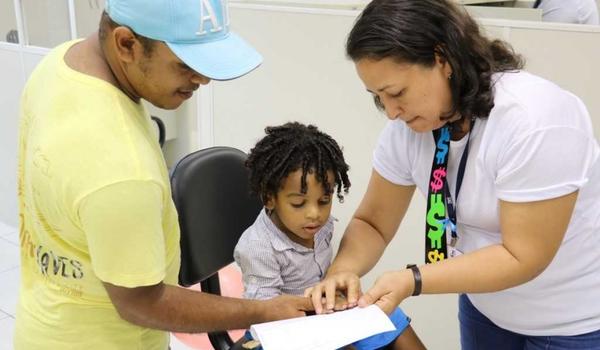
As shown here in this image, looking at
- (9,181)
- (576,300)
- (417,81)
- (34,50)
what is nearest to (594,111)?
(576,300)

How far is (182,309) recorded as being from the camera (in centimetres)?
96

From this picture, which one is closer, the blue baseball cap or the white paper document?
the blue baseball cap

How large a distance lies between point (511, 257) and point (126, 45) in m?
0.75

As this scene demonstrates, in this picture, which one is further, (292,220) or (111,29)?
(292,220)

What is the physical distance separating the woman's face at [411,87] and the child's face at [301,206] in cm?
40

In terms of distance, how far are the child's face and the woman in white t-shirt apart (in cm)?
19

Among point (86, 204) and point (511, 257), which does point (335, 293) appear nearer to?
point (511, 257)

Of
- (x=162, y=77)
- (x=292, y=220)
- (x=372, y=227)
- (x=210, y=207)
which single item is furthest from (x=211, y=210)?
(x=162, y=77)

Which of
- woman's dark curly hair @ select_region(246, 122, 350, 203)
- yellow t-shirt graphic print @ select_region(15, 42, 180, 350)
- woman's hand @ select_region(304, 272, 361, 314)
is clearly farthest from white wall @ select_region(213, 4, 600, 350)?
yellow t-shirt graphic print @ select_region(15, 42, 180, 350)

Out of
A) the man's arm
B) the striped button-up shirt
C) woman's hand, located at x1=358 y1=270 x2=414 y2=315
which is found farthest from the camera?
the striped button-up shirt

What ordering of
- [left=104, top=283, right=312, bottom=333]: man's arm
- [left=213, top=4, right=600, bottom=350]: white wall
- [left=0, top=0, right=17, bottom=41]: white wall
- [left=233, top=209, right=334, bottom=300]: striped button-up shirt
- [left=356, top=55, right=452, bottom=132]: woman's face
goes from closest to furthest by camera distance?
[left=104, top=283, right=312, bottom=333]: man's arm
[left=356, top=55, right=452, bottom=132]: woman's face
[left=233, top=209, right=334, bottom=300]: striped button-up shirt
[left=213, top=4, right=600, bottom=350]: white wall
[left=0, top=0, right=17, bottom=41]: white wall

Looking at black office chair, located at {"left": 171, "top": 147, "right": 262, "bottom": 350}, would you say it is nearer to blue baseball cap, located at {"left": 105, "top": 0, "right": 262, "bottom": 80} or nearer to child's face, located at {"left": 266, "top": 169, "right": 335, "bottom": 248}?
child's face, located at {"left": 266, "top": 169, "right": 335, "bottom": 248}

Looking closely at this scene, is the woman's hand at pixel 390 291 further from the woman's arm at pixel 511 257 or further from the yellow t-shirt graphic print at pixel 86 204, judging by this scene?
the yellow t-shirt graphic print at pixel 86 204

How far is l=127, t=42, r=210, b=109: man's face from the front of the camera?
0.86 meters
